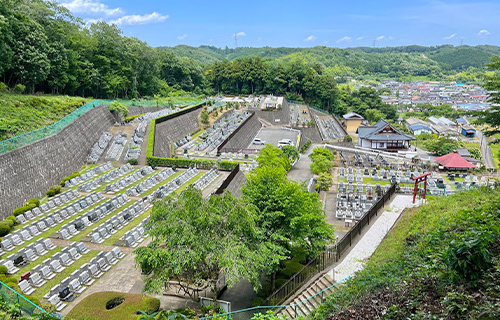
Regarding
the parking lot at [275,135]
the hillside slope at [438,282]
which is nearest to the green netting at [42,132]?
the parking lot at [275,135]

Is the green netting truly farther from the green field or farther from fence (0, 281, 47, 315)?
fence (0, 281, 47, 315)

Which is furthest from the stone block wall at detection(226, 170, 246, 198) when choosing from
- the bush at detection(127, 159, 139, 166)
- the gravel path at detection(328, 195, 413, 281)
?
the gravel path at detection(328, 195, 413, 281)

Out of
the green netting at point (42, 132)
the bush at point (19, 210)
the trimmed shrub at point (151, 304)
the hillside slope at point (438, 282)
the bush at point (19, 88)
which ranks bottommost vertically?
the trimmed shrub at point (151, 304)

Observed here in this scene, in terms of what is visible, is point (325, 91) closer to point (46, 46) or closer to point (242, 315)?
point (46, 46)

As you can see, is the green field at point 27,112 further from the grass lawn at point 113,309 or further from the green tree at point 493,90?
the green tree at point 493,90

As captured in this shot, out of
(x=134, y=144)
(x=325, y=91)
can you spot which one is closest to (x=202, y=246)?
(x=134, y=144)

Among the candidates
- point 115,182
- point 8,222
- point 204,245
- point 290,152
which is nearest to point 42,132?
point 115,182
